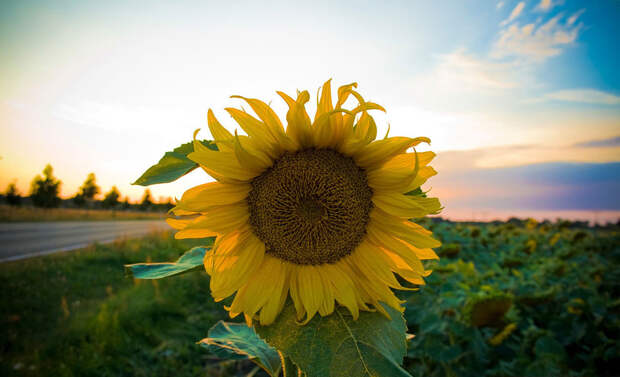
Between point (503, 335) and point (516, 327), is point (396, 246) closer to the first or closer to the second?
point (503, 335)

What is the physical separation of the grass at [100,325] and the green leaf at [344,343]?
52.4 inches

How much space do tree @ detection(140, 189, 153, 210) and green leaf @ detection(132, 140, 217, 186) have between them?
6665 centimetres

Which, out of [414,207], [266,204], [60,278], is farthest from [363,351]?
[60,278]

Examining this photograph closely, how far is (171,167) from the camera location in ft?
3.60

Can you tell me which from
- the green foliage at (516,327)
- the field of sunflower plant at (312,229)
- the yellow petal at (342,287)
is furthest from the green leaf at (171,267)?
the green foliage at (516,327)

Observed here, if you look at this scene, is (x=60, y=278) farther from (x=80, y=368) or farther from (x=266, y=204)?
(x=266, y=204)

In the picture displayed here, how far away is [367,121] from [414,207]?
0.31m

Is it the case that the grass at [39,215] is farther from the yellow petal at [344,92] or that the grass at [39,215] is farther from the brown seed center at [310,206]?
the yellow petal at [344,92]

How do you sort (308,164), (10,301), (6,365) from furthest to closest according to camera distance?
1. (10,301)
2. (6,365)
3. (308,164)

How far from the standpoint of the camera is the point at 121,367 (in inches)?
157

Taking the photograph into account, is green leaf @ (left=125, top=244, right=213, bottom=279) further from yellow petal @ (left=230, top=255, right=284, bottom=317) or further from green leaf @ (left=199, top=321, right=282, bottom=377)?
green leaf @ (left=199, top=321, right=282, bottom=377)

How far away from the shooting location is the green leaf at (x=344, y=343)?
961mm

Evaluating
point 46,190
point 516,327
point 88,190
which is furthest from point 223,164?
point 88,190

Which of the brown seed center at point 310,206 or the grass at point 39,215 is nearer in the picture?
the brown seed center at point 310,206
